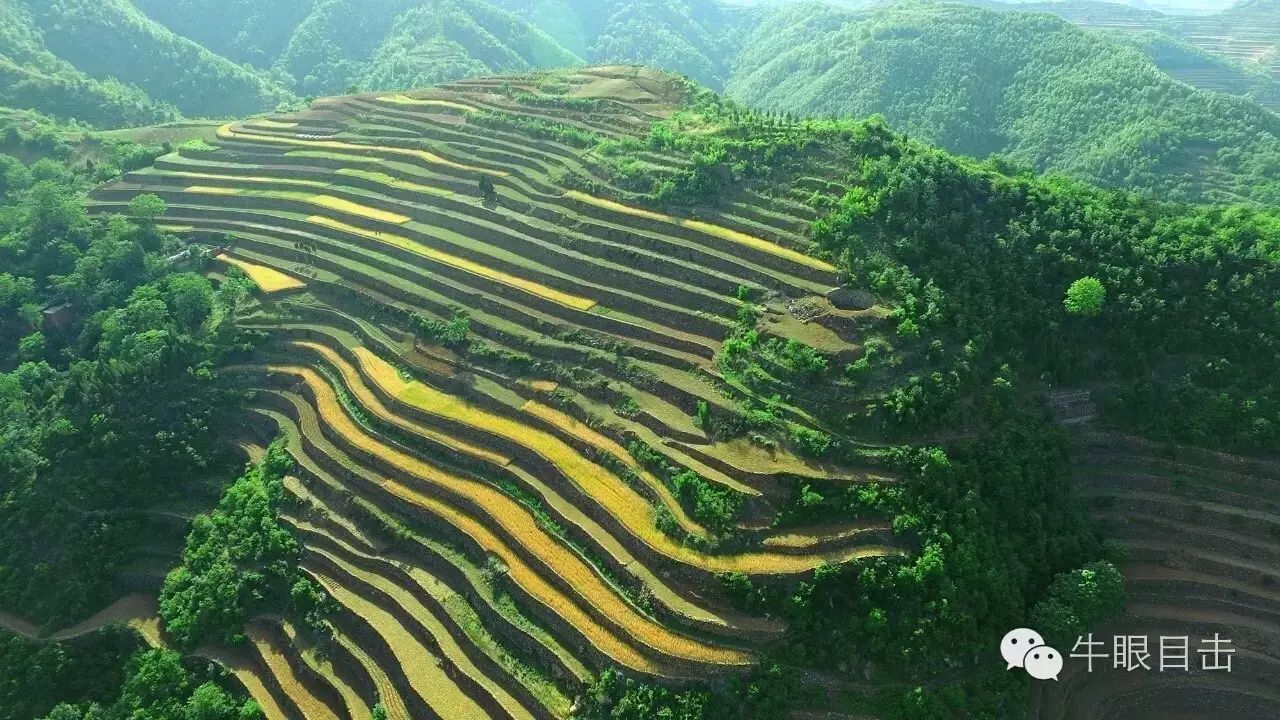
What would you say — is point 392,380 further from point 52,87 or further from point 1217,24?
point 1217,24

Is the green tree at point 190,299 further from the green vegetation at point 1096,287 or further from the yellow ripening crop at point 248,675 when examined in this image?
the green vegetation at point 1096,287

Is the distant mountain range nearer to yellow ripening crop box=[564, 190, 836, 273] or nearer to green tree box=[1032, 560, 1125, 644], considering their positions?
yellow ripening crop box=[564, 190, 836, 273]

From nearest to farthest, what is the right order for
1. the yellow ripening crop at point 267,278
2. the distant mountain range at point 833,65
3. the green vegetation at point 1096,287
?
the green vegetation at point 1096,287, the yellow ripening crop at point 267,278, the distant mountain range at point 833,65

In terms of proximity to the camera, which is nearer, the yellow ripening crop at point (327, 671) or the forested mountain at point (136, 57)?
the yellow ripening crop at point (327, 671)

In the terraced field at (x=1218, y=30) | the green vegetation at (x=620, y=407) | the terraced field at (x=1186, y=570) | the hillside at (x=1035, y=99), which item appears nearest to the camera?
the green vegetation at (x=620, y=407)

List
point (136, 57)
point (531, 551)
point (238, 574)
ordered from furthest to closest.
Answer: point (136, 57) < point (238, 574) < point (531, 551)

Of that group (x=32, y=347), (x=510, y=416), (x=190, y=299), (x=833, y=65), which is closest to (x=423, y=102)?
(x=190, y=299)

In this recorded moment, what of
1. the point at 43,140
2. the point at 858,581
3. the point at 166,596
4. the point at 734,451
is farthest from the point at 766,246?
the point at 43,140

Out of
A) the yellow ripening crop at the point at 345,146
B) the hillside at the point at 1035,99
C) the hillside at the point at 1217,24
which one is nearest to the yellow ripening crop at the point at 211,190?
the yellow ripening crop at the point at 345,146
